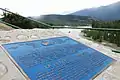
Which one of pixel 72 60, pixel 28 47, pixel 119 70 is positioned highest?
pixel 28 47

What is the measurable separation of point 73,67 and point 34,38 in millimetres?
1056

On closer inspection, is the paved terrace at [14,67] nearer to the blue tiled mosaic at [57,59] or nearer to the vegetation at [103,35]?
the blue tiled mosaic at [57,59]

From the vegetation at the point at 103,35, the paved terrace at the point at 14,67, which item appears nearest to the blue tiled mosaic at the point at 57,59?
the paved terrace at the point at 14,67

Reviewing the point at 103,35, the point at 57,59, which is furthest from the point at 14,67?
the point at 103,35

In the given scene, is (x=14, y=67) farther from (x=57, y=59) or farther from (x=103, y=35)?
(x=103, y=35)

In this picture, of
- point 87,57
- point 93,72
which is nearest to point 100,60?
point 87,57

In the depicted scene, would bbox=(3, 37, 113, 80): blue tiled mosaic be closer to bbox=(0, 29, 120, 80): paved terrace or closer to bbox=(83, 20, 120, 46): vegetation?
bbox=(0, 29, 120, 80): paved terrace

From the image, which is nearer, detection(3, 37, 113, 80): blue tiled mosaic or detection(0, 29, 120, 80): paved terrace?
detection(0, 29, 120, 80): paved terrace

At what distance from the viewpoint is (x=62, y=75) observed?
257 cm

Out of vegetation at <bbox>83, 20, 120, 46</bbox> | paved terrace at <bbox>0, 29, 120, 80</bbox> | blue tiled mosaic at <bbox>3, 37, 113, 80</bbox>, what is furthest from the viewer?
vegetation at <bbox>83, 20, 120, 46</bbox>

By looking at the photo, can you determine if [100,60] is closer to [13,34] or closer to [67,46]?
[67,46]

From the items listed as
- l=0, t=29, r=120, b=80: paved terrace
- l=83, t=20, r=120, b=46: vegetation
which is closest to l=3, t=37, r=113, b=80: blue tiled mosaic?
l=0, t=29, r=120, b=80: paved terrace

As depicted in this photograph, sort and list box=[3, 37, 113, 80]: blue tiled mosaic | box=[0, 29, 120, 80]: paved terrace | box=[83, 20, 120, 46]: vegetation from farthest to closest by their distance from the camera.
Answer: box=[83, 20, 120, 46]: vegetation < box=[3, 37, 113, 80]: blue tiled mosaic < box=[0, 29, 120, 80]: paved terrace

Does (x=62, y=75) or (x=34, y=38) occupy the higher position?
(x=34, y=38)
